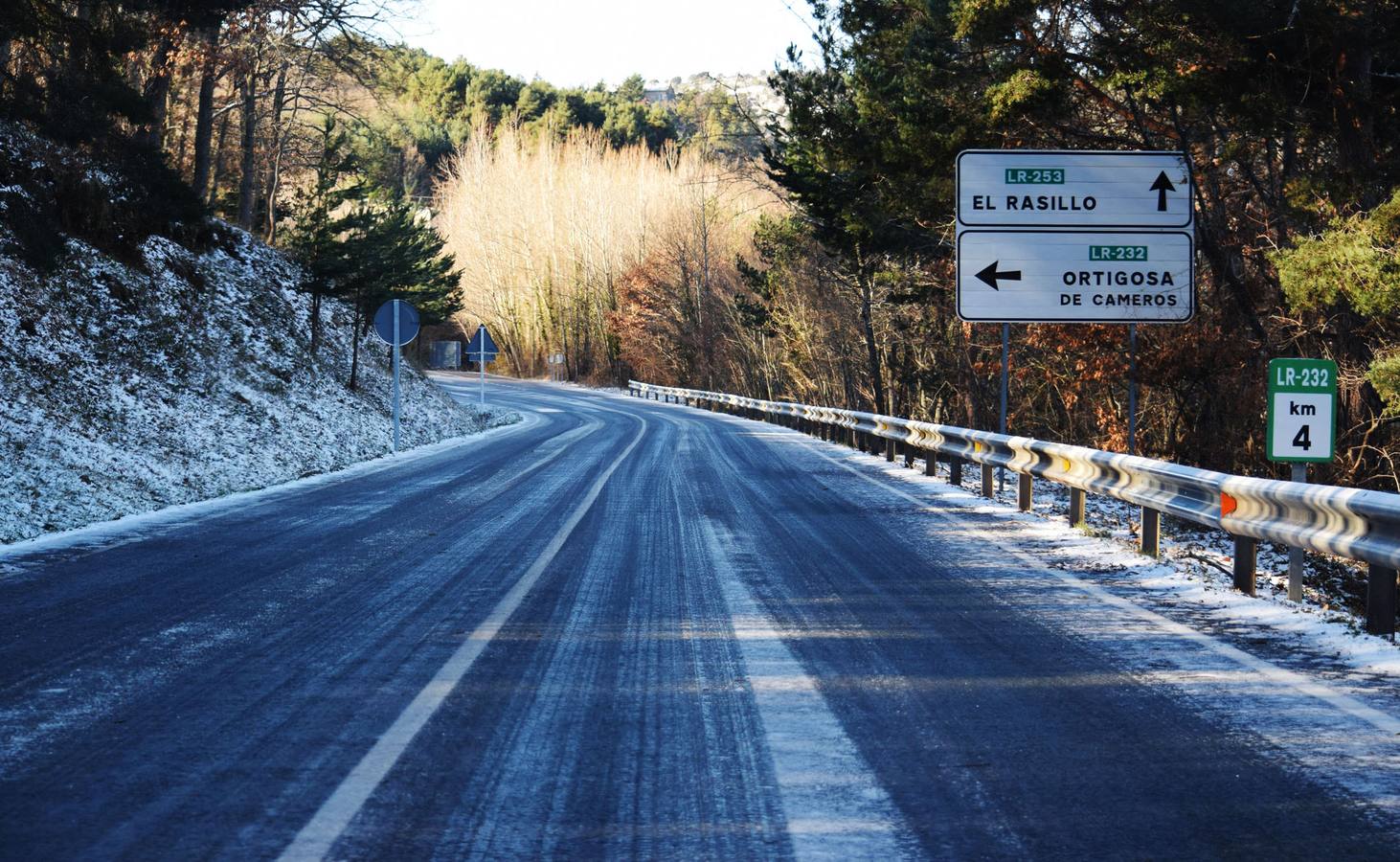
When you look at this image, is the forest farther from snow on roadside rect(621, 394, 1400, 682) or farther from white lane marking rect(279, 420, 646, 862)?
white lane marking rect(279, 420, 646, 862)

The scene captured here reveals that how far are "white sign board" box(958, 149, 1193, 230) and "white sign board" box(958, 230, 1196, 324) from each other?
176mm

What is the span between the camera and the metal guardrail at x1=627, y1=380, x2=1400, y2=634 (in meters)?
6.46

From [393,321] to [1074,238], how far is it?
42.3ft

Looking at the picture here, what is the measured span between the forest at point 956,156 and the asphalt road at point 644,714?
8.43 metres

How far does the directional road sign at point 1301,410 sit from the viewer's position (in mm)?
8133

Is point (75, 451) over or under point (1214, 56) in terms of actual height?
under

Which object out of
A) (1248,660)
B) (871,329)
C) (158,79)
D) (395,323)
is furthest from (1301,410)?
(871,329)

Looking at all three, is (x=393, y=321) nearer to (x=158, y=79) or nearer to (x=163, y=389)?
(x=163, y=389)

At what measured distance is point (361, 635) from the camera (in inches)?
257

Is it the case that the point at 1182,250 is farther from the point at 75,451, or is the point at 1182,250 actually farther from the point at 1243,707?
the point at 75,451

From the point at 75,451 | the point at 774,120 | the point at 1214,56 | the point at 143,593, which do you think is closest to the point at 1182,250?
the point at 1214,56

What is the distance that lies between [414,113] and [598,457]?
88.1 metres

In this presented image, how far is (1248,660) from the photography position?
6.06 metres

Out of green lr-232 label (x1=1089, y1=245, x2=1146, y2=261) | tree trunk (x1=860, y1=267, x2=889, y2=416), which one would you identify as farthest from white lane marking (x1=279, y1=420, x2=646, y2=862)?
tree trunk (x1=860, y1=267, x2=889, y2=416)
